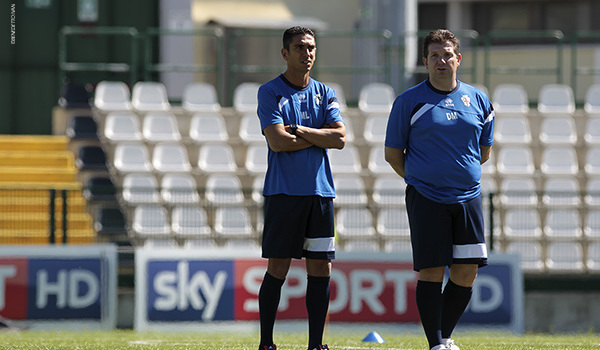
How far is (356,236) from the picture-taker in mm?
13531

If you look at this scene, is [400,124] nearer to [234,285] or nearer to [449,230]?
[449,230]

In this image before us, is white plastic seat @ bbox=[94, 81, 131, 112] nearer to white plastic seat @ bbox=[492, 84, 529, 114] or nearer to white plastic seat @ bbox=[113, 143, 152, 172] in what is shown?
white plastic seat @ bbox=[113, 143, 152, 172]

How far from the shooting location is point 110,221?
509 inches

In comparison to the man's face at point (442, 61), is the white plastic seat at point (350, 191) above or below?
below

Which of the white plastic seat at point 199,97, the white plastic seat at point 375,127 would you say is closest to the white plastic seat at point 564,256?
the white plastic seat at point 375,127

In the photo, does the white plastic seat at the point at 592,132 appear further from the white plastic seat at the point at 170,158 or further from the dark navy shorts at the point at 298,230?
the dark navy shorts at the point at 298,230

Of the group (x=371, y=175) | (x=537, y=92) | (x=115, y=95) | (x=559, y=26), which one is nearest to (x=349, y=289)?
(x=371, y=175)

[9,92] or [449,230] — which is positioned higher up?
[9,92]

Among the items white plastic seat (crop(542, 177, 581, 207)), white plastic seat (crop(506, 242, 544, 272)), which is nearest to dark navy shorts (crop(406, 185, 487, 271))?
white plastic seat (crop(506, 242, 544, 272))

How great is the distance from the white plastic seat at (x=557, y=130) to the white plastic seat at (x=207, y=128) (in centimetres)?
450

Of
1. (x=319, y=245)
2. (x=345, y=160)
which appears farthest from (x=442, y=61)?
(x=345, y=160)

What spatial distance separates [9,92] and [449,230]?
1308 centimetres

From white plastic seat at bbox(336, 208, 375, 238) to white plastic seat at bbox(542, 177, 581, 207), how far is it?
239 cm

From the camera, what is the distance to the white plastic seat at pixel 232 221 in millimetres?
13133
